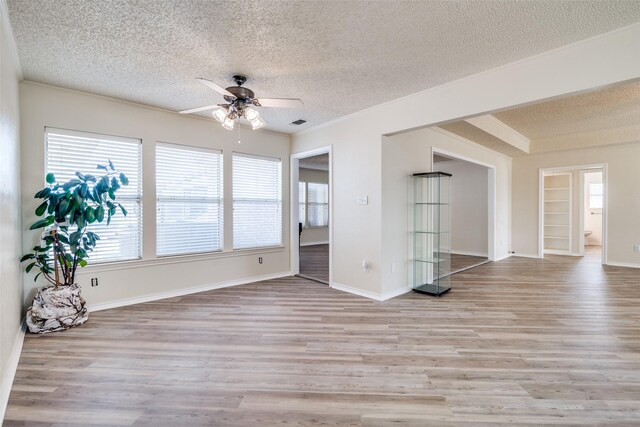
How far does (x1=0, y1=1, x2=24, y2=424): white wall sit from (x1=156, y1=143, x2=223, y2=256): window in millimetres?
1472

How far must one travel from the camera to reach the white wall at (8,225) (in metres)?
1.99

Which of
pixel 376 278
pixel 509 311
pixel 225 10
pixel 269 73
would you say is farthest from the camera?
pixel 376 278

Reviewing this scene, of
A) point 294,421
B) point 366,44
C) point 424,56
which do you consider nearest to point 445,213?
point 424,56

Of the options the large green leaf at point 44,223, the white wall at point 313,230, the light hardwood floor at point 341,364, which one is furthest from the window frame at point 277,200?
the white wall at point 313,230

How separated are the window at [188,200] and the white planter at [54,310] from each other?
3.74 feet

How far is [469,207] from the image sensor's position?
7.76 meters

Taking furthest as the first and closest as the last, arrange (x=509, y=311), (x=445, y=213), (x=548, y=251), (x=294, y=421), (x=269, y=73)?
(x=548, y=251)
(x=445, y=213)
(x=509, y=311)
(x=269, y=73)
(x=294, y=421)

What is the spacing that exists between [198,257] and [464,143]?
5.29 meters

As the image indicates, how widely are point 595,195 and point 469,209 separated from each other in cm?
551

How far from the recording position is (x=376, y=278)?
4.02m

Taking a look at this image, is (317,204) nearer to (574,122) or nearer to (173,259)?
(173,259)

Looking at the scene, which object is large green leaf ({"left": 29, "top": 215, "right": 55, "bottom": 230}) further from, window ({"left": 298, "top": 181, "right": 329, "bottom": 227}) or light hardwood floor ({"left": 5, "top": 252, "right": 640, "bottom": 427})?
window ({"left": 298, "top": 181, "right": 329, "bottom": 227})

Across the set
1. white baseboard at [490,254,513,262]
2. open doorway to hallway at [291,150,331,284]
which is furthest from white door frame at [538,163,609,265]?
open doorway to hallway at [291,150,331,284]

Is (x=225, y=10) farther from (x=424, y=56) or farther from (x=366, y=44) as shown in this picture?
(x=424, y=56)
